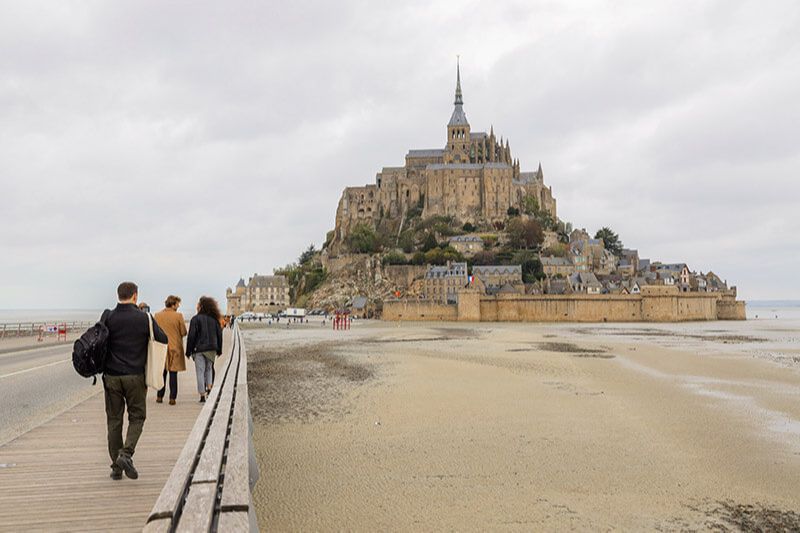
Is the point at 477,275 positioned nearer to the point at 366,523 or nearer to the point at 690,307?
the point at 690,307

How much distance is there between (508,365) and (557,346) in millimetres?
9019

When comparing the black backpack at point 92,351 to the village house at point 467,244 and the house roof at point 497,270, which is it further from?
the village house at point 467,244

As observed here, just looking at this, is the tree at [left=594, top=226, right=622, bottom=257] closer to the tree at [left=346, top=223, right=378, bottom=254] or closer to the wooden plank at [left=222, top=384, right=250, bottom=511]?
the tree at [left=346, top=223, right=378, bottom=254]

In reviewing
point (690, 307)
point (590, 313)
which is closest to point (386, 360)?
point (590, 313)

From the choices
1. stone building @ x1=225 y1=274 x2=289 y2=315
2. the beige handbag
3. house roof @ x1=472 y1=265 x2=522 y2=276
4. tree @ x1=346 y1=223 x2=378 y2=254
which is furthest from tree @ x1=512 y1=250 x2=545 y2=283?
the beige handbag

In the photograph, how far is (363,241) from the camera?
261 feet

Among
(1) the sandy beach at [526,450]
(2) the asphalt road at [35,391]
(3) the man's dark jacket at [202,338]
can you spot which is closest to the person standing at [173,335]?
(3) the man's dark jacket at [202,338]

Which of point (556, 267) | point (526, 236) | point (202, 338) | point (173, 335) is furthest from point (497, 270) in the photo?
point (173, 335)

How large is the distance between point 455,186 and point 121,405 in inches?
3200

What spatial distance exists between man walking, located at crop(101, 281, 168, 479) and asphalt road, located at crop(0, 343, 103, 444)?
2.70 metres

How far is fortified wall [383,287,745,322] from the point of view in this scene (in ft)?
195

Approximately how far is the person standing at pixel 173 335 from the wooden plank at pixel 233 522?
5625 mm

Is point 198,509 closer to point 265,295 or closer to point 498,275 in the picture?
point 498,275

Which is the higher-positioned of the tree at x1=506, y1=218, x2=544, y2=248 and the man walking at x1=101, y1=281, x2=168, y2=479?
the tree at x1=506, y1=218, x2=544, y2=248
